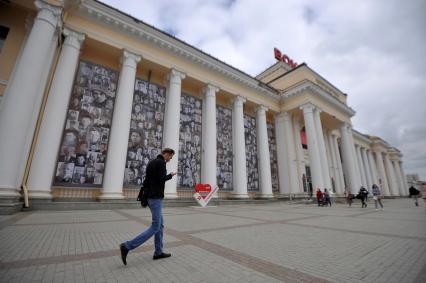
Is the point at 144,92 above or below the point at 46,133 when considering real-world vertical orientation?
above

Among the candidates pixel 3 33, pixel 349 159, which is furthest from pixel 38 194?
pixel 349 159

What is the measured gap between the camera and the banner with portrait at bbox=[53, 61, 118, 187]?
10.9m

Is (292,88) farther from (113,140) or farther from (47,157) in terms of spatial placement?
(47,157)

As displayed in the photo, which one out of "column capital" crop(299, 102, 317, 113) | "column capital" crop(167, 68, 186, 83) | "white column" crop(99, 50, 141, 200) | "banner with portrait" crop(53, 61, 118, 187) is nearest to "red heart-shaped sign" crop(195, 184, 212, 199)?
"white column" crop(99, 50, 141, 200)

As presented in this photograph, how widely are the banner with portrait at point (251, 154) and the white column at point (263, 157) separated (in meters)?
0.41

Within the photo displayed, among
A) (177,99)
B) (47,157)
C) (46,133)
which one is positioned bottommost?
(47,157)

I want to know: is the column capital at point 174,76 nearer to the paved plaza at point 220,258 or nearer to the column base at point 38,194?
the column base at point 38,194

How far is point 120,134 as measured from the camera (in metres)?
11.9

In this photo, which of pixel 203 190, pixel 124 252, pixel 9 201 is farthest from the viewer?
pixel 203 190

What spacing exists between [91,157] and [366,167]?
4559 cm

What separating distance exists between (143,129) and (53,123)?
4.93 meters

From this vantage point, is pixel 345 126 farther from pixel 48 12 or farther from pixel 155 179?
pixel 48 12

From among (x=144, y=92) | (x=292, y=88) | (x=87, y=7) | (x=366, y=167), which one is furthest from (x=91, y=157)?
(x=366, y=167)

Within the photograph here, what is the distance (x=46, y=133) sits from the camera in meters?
9.90
